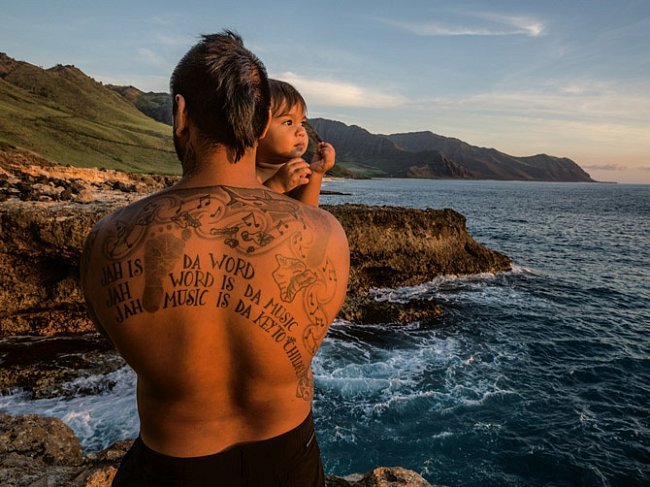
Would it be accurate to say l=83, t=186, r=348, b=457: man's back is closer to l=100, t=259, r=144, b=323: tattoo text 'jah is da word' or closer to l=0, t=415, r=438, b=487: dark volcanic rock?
l=100, t=259, r=144, b=323: tattoo text 'jah is da word'

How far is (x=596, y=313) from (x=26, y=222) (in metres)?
22.9

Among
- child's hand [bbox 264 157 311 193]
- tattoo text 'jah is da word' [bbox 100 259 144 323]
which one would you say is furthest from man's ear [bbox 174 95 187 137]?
child's hand [bbox 264 157 311 193]

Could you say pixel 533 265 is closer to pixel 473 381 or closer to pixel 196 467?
pixel 473 381

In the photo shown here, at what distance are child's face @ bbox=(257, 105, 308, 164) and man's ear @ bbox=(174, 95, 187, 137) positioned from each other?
1.25 metres

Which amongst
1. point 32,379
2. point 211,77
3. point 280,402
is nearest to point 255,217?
point 211,77

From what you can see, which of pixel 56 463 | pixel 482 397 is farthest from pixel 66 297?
pixel 482 397

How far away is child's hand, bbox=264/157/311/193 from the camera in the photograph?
8.41 ft

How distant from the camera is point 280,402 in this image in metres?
1.89

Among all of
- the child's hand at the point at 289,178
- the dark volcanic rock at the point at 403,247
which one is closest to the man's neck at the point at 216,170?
the child's hand at the point at 289,178

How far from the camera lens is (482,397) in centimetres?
1069

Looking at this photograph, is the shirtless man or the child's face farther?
the child's face

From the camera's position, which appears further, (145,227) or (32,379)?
(32,379)

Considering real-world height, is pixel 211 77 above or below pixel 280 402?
above

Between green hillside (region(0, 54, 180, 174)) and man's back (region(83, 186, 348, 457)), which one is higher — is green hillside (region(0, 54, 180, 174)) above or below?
above
